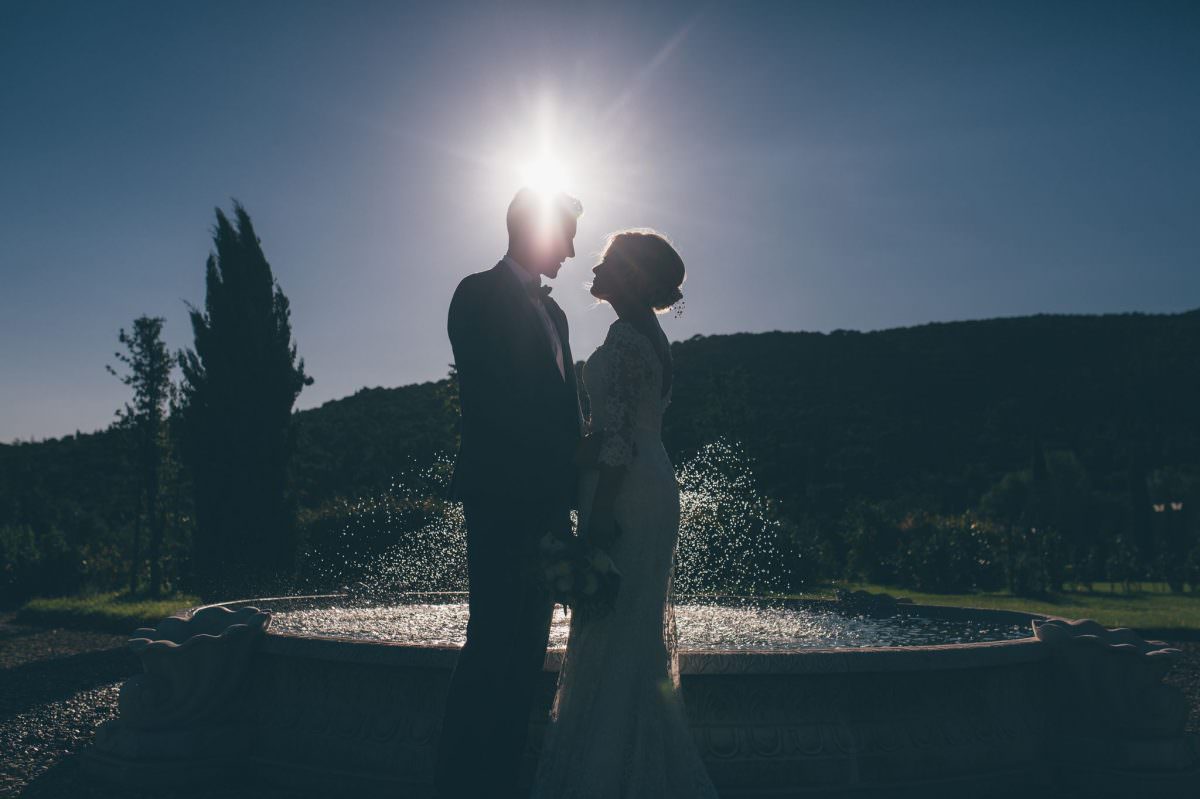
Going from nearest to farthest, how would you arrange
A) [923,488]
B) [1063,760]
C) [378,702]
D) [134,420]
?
[378,702] → [1063,760] → [134,420] → [923,488]

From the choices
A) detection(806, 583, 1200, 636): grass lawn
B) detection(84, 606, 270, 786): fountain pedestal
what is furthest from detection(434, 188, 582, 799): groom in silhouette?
detection(806, 583, 1200, 636): grass lawn

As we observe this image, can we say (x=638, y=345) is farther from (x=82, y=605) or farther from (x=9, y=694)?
(x=82, y=605)

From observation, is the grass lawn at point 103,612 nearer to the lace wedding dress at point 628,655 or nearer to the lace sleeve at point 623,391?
the lace wedding dress at point 628,655

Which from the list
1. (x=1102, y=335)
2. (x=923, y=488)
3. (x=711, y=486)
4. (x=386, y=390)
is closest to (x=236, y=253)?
(x=711, y=486)

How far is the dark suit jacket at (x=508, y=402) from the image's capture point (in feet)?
10.2

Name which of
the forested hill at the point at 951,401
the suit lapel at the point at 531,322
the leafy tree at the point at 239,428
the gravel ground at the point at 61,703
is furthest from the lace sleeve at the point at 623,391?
the forested hill at the point at 951,401

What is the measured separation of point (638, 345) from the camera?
343 centimetres

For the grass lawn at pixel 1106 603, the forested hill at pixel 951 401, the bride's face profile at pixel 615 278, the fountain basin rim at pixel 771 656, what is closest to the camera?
the bride's face profile at pixel 615 278

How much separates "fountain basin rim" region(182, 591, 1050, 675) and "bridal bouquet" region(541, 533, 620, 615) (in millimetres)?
1181

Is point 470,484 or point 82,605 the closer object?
point 470,484

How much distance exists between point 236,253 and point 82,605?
7.26m

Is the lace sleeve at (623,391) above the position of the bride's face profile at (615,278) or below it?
below

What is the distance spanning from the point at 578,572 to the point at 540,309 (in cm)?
96

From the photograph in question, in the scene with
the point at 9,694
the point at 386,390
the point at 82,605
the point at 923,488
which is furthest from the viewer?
the point at 386,390
